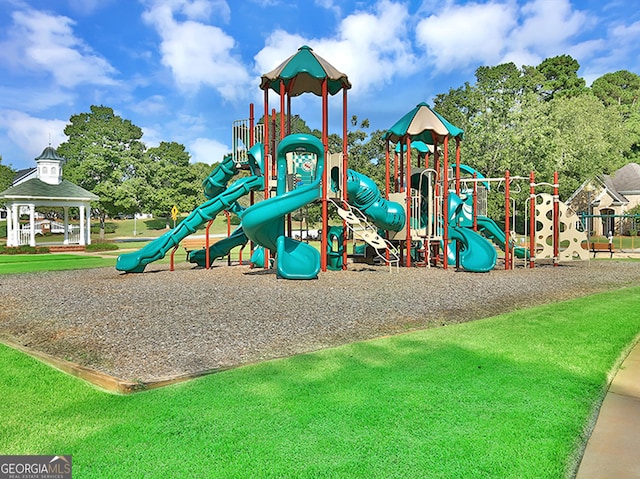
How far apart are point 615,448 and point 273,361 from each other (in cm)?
337

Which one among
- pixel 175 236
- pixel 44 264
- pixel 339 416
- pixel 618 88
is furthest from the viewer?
pixel 618 88

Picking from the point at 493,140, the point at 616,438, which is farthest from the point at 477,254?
the point at 493,140

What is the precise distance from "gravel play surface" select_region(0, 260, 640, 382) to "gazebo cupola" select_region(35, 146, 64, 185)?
26.3 meters

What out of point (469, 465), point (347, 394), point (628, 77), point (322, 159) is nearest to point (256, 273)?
point (322, 159)

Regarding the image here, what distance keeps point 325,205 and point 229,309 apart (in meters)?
6.90

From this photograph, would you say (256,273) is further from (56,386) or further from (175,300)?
(56,386)

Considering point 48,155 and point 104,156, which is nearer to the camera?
point 48,155

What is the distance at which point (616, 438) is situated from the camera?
3492 millimetres

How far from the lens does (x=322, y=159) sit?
14242 mm

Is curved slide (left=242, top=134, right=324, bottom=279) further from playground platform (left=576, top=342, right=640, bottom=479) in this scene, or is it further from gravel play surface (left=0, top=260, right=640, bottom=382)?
playground platform (left=576, top=342, right=640, bottom=479)

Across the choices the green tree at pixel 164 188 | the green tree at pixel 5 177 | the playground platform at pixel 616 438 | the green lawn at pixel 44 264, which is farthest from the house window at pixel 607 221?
the green tree at pixel 5 177

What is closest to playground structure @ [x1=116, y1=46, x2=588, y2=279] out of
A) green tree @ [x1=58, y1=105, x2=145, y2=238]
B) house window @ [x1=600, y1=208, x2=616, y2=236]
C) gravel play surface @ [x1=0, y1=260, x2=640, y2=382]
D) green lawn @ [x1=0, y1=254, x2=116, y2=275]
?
gravel play surface @ [x1=0, y1=260, x2=640, y2=382]

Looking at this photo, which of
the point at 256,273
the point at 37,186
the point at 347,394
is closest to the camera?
the point at 347,394

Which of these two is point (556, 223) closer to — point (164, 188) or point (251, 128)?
point (251, 128)
